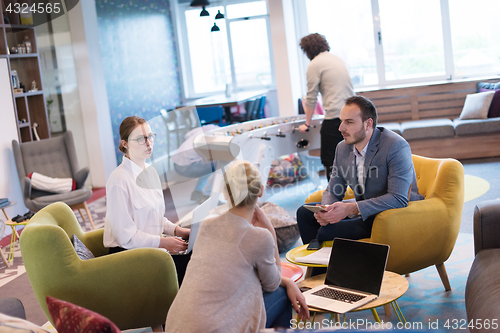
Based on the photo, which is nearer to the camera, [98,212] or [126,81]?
[98,212]

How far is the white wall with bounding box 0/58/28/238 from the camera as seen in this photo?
521 centimetres

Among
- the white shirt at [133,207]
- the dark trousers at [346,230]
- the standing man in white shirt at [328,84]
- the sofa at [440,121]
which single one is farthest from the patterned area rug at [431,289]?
the sofa at [440,121]

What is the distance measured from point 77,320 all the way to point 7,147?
4563mm

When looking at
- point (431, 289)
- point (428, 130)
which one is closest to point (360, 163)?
point (431, 289)

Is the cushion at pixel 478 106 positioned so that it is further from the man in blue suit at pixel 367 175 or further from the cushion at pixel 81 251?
the cushion at pixel 81 251

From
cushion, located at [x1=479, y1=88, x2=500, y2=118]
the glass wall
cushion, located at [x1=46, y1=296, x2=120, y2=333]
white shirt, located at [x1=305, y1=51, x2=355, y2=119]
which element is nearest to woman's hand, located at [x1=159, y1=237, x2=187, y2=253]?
cushion, located at [x1=46, y1=296, x2=120, y2=333]

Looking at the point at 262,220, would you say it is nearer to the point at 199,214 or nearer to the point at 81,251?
the point at 199,214

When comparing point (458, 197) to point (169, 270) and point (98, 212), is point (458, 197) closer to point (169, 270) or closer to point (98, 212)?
point (169, 270)

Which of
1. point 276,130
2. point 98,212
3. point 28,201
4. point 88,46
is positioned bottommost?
point 98,212

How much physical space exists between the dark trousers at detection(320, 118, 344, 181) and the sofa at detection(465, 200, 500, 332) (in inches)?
82.4

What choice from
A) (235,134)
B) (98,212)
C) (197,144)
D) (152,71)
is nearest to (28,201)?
(98,212)

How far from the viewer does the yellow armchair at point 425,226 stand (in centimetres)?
250

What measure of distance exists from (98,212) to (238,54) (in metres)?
5.29

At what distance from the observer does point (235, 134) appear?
173 inches
